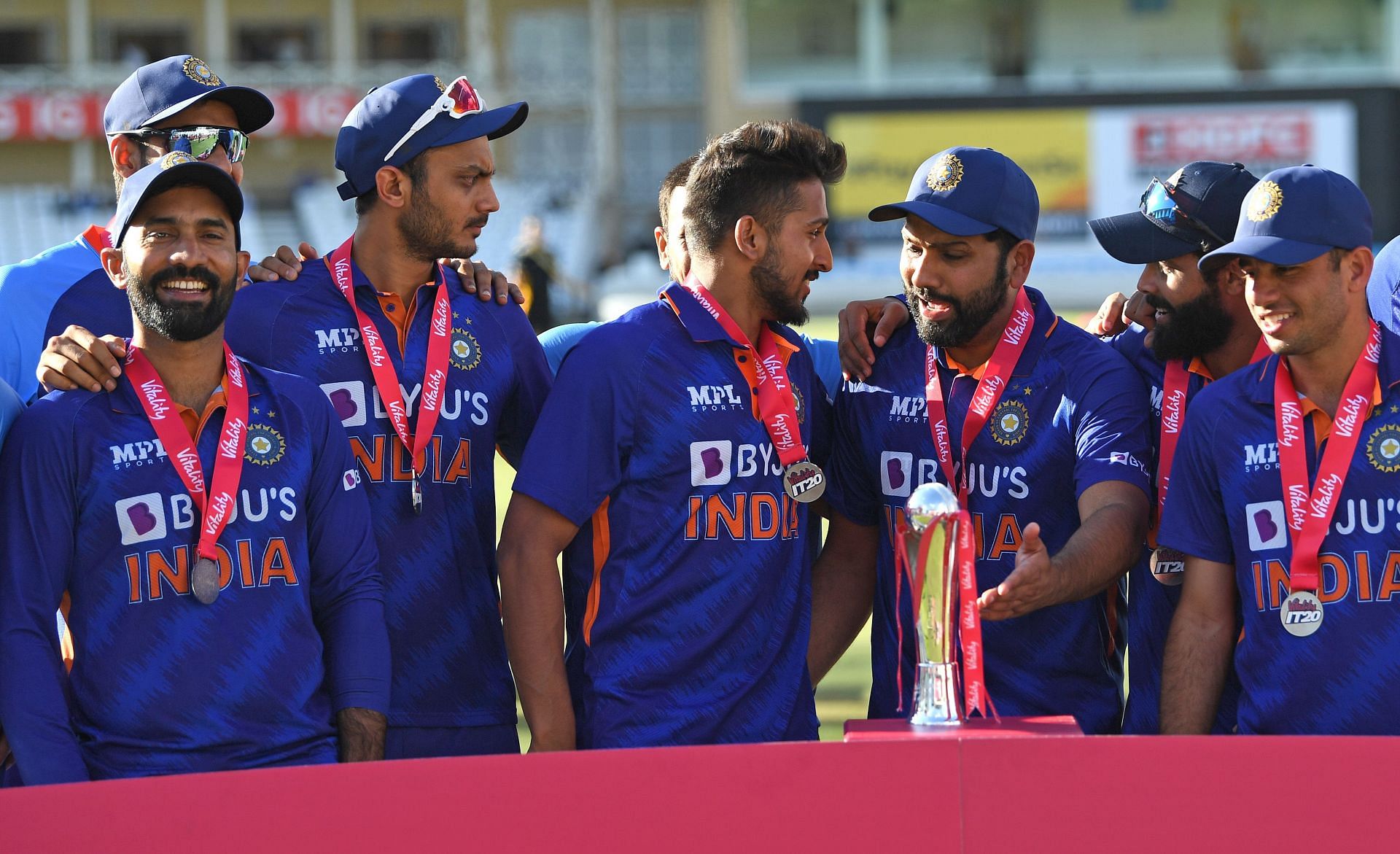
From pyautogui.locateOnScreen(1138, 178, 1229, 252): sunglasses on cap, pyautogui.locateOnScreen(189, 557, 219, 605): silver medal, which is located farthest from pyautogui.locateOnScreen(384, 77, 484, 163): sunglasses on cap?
pyautogui.locateOnScreen(1138, 178, 1229, 252): sunglasses on cap

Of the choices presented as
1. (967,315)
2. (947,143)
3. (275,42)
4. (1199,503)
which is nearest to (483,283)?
(967,315)

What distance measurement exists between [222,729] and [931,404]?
157cm

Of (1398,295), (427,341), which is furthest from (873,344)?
(1398,295)

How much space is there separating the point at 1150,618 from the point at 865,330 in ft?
2.96

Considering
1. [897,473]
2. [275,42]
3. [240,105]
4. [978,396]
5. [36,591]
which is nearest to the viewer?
[36,591]

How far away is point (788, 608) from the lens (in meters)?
3.28

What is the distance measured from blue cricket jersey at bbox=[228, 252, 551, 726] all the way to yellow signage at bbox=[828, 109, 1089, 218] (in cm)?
2496

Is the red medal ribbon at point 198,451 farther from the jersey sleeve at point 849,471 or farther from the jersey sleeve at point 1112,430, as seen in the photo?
the jersey sleeve at point 1112,430

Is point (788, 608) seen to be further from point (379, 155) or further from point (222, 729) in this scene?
point (379, 155)

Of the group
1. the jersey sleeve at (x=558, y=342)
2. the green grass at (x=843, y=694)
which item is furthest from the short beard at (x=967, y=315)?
the green grass at (x=843, y=694)

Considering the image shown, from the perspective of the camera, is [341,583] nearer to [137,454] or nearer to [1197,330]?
[137,454]

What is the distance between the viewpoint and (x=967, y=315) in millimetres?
3373

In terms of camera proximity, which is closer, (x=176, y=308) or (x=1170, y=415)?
(x=176, y=308)

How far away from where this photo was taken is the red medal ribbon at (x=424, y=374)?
3412 millimetres
